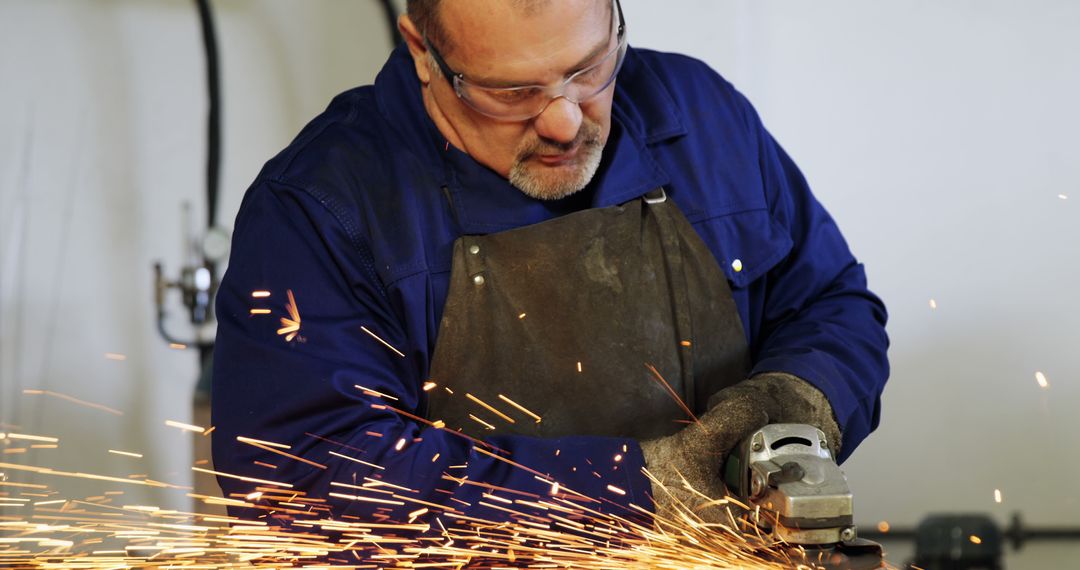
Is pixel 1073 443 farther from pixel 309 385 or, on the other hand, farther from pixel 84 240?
pixel 84 240

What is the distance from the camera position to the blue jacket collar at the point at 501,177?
185 centimetres

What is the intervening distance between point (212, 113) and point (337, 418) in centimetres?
196

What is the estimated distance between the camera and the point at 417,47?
188 centimetres

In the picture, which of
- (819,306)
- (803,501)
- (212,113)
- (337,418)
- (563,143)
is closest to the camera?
(803,501)

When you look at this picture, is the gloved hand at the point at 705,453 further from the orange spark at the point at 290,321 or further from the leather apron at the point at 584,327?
the orange spark at the point at 290,321

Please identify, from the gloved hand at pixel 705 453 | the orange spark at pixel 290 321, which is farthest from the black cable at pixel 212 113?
the gloved hand at pixel 705 453

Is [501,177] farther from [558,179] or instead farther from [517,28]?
[517,28]

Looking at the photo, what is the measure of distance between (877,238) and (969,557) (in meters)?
0.96

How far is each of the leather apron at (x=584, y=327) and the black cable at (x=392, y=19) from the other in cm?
166

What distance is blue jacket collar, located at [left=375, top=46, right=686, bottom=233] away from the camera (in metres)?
1.85

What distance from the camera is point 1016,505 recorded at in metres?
3.01

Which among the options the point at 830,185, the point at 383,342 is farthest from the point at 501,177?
the point at 830,185

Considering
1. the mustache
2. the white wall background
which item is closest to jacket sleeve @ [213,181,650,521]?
the mustache

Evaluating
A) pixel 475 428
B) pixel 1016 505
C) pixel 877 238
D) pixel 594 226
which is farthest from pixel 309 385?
pixel 1016 505
